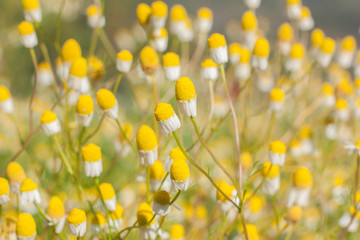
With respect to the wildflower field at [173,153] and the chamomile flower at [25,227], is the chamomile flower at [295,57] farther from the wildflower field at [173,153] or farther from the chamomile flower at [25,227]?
the chamomile flower at [25,227]

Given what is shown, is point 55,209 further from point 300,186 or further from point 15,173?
point 300,186

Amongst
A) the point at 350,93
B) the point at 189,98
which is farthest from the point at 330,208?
the point at 189,98

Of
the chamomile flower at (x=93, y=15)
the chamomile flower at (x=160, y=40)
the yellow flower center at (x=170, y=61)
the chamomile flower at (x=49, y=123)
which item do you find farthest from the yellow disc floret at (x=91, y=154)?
the chamomile flower at (x=93, y=15)

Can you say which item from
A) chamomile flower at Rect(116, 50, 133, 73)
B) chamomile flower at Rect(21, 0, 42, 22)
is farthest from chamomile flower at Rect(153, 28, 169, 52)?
chamomile flower at Rect(21, 0, 42, 22)

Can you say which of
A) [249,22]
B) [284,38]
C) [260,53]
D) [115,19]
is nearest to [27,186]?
[260,53]

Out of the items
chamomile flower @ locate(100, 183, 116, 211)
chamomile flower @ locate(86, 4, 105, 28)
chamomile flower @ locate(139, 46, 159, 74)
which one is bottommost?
chamomile flower @ locate(100, 183, 116, 211)

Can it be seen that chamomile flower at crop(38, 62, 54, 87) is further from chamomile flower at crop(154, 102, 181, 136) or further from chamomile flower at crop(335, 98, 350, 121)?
chamomile flower at crop(335, 98, 350, 121)

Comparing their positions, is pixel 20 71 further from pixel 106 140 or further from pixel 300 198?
pixel 300 198
